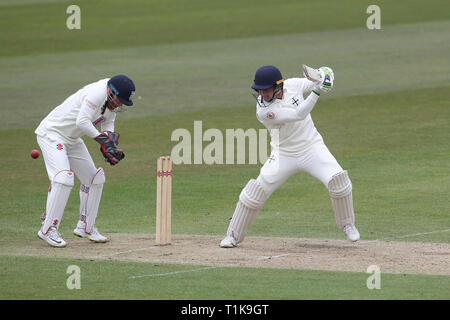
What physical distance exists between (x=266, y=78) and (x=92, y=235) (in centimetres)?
262

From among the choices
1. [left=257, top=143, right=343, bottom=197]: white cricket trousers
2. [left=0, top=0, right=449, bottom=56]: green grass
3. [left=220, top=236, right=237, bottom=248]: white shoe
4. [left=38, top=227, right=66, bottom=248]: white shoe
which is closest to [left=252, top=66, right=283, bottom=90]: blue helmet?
[left=257, top=143, right=343, bottom=197]: white cricket trousers

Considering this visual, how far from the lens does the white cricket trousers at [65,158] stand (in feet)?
32.6

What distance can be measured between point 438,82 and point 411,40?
5.86 metres

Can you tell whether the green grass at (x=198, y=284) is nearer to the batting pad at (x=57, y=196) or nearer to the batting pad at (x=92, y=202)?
the batting pad at (x=57, y=196)

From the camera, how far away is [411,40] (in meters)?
26.7

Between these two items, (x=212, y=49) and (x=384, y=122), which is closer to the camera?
(x=384, y=122)

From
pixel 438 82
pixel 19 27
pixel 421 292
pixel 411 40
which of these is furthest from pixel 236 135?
pixel 19 27

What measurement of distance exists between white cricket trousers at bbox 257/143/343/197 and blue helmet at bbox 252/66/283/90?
0.77 metres

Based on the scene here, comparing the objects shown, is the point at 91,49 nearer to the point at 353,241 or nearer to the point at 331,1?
the point at 331,1

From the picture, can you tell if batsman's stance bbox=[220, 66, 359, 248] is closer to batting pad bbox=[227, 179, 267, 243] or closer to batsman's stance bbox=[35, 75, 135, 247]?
batting pad bbox=[227, 179, 267, 243]

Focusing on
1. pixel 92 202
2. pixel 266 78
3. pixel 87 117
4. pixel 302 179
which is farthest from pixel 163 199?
pixel 302 179
